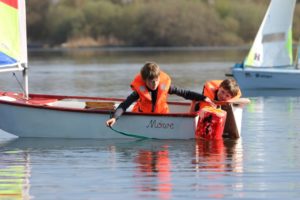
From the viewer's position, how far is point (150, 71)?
17031 millimetres

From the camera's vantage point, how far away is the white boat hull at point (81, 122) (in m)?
17.6

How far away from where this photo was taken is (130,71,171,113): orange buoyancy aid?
17.3 metres

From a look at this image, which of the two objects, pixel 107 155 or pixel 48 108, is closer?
pixel 107 155

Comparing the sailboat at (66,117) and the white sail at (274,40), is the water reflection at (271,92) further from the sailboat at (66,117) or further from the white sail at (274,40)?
the sailboat at (66,117)

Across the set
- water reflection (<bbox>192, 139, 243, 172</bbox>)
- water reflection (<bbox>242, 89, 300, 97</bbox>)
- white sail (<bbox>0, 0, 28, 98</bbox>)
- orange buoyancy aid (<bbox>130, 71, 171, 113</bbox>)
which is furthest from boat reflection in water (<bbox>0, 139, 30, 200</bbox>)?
water reflection (<bbox>242, 89, 300, 97</bbox>)

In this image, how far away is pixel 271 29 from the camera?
34312 millimetres

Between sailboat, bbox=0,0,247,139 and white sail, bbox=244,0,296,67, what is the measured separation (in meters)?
15.0

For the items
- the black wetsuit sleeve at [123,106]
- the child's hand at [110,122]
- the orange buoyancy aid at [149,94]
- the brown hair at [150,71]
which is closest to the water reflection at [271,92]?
the orange buoyancy aid at [149,94]

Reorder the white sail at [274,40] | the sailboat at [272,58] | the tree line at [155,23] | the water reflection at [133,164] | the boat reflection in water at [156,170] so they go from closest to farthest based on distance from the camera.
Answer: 1. the boat reflection in water at [156,170]
2. the water reflection at [133,164]
3. the sailboat at [272,58]
4. the white sail at [274,40]
5. the tree line at [155,23]

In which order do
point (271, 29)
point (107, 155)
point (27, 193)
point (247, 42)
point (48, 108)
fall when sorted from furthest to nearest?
point (247, 42) → point (271, 29) → point (48, 108) → point (107, 155) → point (27, 193)

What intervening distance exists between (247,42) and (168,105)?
2760 inches

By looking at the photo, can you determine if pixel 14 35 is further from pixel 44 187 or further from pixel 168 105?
pixel 44 187

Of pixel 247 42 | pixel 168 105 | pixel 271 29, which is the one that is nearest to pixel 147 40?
pixel 247 42

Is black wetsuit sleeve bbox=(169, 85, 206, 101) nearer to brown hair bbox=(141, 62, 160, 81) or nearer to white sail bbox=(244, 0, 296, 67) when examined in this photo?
brown hair bbox=(141, 62, 160, 81)
